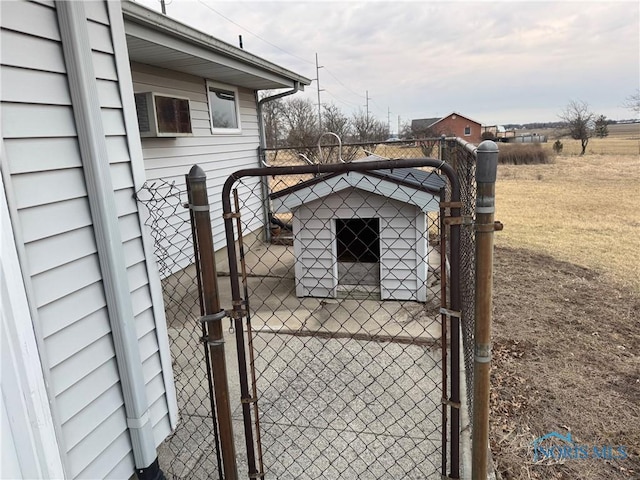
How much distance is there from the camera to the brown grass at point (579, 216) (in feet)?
19.4

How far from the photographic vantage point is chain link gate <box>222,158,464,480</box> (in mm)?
1617

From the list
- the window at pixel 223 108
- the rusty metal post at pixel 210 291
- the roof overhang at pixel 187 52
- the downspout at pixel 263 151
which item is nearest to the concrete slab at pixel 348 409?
the rusty metal post at pixel 210 291

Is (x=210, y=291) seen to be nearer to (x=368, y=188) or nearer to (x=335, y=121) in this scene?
(x=368, y=188)

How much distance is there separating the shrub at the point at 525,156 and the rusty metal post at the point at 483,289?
2178 centimetres

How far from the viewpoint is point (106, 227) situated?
1752mm

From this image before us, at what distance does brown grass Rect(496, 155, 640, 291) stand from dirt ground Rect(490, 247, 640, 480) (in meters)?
1.02

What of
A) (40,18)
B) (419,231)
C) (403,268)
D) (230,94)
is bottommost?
(403,268)

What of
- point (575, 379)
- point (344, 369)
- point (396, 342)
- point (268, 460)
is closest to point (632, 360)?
point (575, 379)

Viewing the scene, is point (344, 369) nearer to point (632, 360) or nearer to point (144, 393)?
point (144, 393)

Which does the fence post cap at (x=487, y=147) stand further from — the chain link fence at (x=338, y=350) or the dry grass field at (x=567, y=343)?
the dry grass field at (x=567, y=343)

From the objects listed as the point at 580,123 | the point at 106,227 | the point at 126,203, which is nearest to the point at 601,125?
the point at 580,123

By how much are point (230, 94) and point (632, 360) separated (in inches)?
236

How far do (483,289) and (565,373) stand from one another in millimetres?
2302

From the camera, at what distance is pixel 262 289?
487cm
